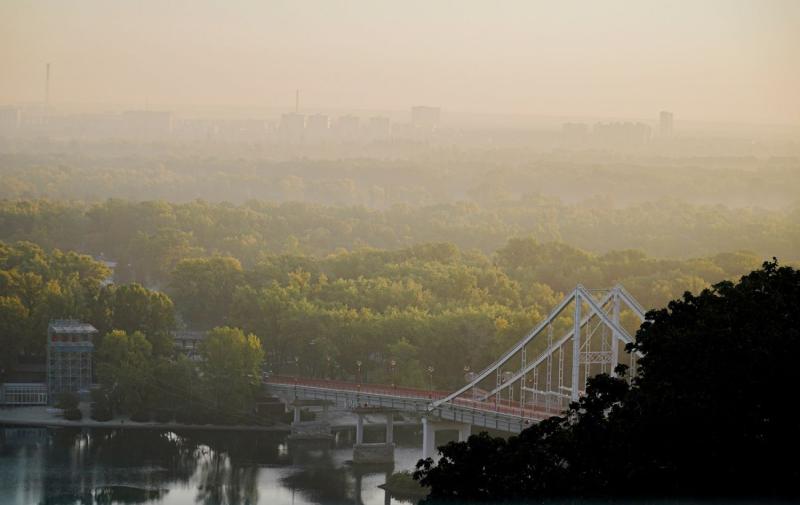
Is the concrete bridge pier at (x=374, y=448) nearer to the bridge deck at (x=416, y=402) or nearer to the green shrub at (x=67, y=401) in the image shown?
the bridge deck at (x=416, y=402)

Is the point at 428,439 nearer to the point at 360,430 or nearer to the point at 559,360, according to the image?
the point at 360,430

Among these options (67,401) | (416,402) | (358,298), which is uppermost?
(358,298)

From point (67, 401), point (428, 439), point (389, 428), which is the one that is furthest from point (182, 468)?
point (67, 401)

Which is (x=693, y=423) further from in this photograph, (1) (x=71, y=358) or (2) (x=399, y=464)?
(1) (x=71, y=358)

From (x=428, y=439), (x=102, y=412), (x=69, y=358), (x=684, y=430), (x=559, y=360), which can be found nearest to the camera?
(x=684, y=430)

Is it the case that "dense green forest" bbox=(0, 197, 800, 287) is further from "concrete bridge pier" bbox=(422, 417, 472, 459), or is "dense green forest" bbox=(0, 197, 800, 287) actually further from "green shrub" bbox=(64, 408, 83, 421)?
"concrete bridge pier" bbox=(422, 417, 472, 459)

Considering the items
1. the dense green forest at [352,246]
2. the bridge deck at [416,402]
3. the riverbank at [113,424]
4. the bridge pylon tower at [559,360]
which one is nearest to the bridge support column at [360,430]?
the bridge deck at [416,402]
